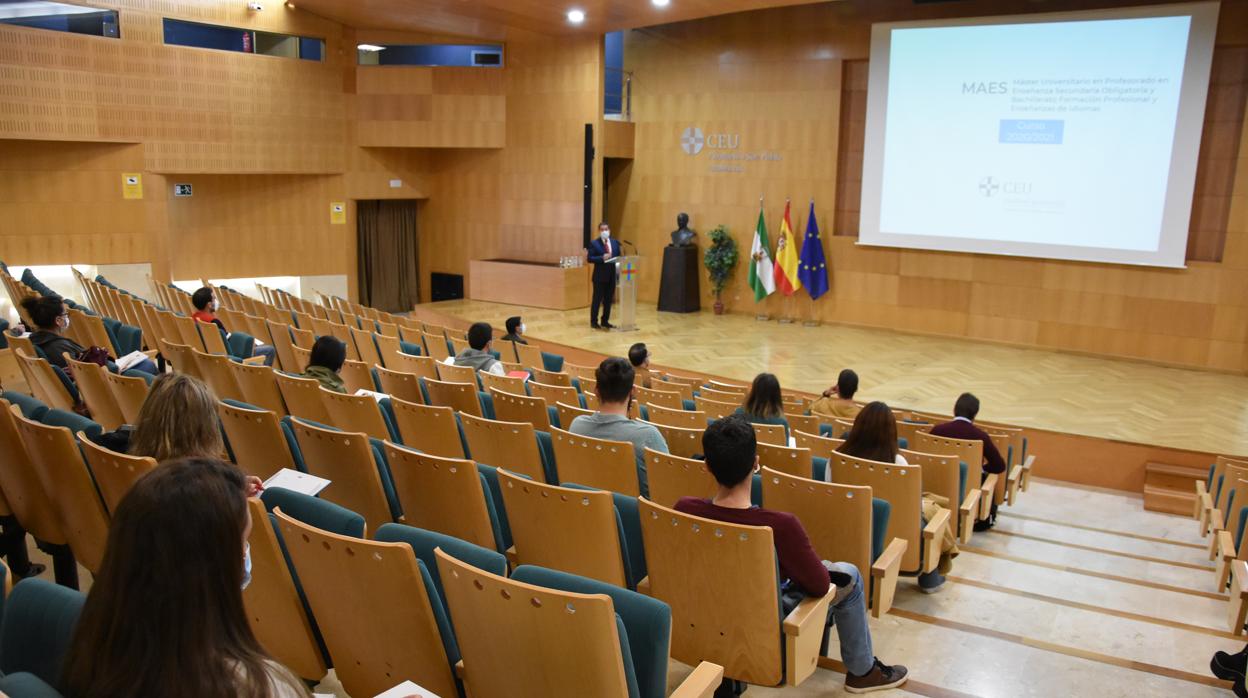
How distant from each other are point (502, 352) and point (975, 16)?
753 cm

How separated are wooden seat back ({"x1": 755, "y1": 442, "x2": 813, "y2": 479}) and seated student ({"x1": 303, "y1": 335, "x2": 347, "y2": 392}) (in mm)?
2351

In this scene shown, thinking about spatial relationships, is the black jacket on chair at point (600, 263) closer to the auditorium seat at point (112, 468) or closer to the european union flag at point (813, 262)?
the european union flag at point (813, 262)

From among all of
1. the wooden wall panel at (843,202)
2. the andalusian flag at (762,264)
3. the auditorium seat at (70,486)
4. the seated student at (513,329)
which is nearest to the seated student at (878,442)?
the auditorium seat at (70,486)

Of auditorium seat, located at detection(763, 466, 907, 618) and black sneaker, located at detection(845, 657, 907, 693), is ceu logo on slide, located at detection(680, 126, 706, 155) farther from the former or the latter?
black sneaker, located at detection(845, 657, 907, 693)

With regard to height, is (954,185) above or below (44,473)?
above

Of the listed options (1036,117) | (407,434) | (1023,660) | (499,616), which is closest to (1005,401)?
(1036,117)

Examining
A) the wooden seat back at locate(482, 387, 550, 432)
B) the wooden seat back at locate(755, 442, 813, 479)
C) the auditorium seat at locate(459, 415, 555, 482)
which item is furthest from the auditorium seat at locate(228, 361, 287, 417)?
the wooden seat back at locate(755, 442, 813, 479)

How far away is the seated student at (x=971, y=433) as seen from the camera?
5.64 m

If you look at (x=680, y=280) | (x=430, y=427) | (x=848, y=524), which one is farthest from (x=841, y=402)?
(x=680, y=280)

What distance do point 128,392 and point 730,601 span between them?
10.5ft

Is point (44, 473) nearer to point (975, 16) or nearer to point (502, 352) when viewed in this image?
point (502, 352)

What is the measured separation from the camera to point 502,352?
26.4ft

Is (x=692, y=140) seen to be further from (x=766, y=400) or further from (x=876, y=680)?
(x=876, y=680)

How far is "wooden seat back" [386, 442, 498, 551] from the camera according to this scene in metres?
3.21
